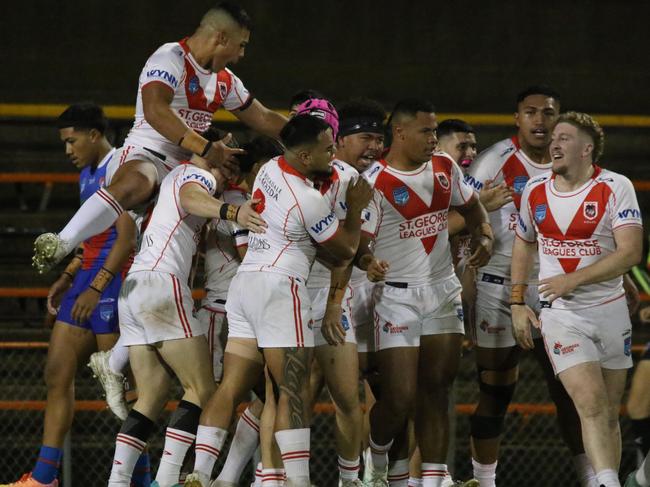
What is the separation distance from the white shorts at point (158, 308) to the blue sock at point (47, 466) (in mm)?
1140

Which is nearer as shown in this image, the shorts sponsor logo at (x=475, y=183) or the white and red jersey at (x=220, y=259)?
the white and red jersey at (x=220, y=259)

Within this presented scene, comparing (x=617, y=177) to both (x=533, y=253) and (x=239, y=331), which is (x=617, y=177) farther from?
(x=239, y=331)

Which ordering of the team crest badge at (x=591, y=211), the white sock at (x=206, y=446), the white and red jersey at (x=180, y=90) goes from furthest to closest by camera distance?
the white and red jersey at (x=180, y=90) → the team crest badge at (x=591, y=211) → the white sock at (x=206, y=446)

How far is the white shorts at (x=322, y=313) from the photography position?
5.32 metres

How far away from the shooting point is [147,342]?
531cm

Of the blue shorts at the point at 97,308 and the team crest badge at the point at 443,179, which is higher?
the team crest badge at the point at 443,179

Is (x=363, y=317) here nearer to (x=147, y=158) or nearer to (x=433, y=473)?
(x=433, y=473)

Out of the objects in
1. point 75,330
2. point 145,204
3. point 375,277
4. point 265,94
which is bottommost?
point 75,330

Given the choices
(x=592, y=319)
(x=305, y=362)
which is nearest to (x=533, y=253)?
(x=592, y=319)

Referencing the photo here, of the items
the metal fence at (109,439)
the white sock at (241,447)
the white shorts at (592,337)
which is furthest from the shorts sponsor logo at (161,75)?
the metal fence at (109,439)

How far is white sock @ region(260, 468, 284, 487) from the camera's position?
512 cm

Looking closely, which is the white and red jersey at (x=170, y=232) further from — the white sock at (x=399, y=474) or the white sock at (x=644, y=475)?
the white sock at (x=644, y=475)

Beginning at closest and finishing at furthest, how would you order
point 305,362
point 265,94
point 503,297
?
point 305,362
point 503,297
point 265,94

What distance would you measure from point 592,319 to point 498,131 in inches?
182
